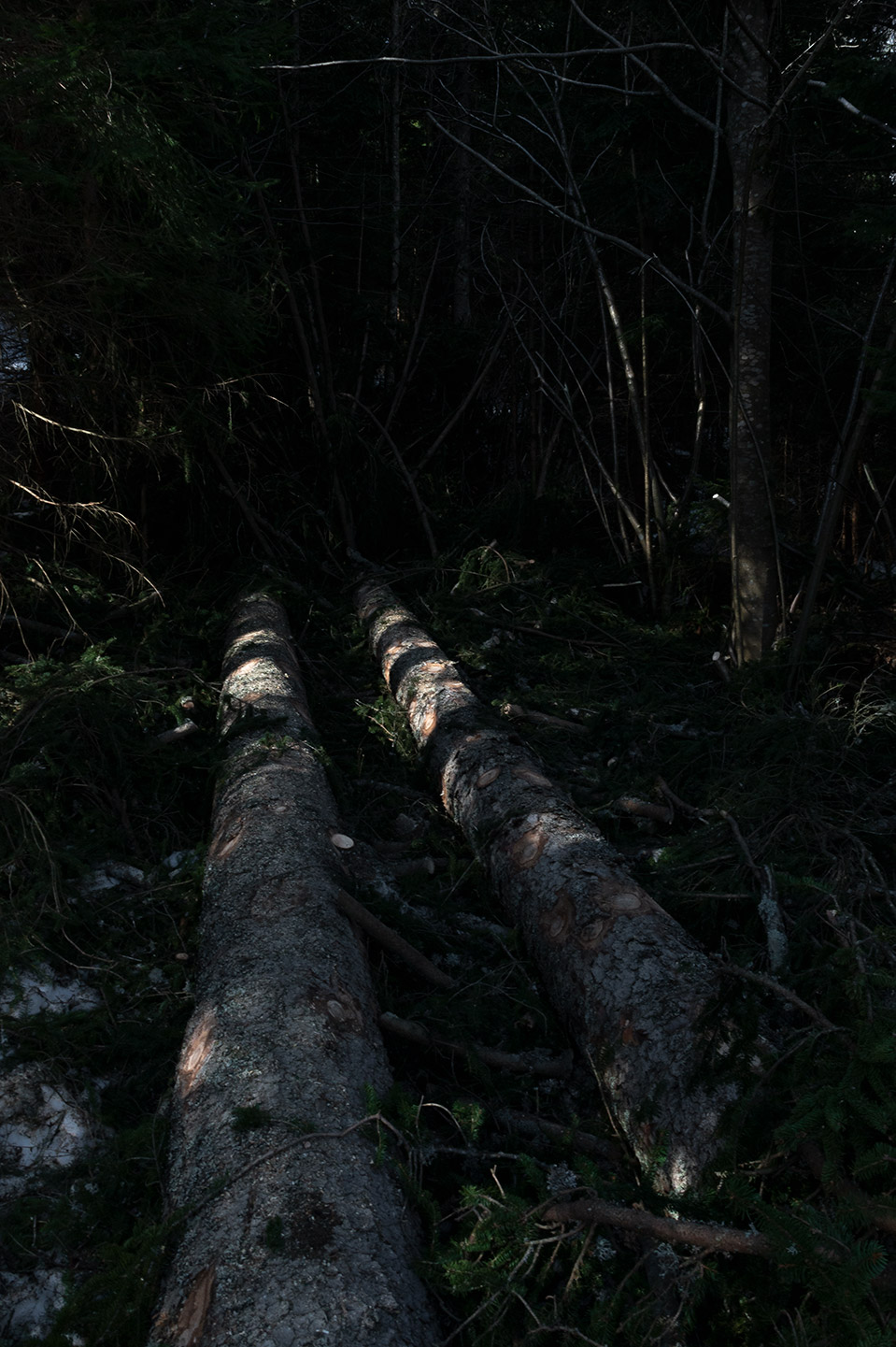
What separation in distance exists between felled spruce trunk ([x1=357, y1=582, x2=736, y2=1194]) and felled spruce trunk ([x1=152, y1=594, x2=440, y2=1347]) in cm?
61

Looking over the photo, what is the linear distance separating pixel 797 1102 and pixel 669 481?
23.5ft

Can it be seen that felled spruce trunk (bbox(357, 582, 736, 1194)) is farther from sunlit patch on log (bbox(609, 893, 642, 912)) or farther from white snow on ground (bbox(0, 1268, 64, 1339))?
white snow on ground (bbox(0, 1268, 64, 1339))

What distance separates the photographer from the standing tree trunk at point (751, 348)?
4633mm

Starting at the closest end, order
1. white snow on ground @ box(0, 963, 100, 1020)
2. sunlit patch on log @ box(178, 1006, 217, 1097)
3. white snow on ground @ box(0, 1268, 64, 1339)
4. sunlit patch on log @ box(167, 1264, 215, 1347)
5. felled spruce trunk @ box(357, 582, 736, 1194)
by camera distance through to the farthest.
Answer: sunlit patch on log @ box(167, 1264, 215, 1347)
white snow on ground @ box(0, 1268, 64, 1339)
felled spruce trunk @ box(357, 582, 736, 1194)
sunlit patch on log @ box(178, 1006, 217, 1097)
white snow on ground @ box(0, 963, 100, 1020)

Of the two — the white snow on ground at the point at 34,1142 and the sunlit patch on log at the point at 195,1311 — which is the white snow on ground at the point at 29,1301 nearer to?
the white snow on ground at the point at 34,1142

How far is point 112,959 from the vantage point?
9.28 ft

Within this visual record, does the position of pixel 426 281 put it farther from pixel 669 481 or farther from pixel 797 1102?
pixel 797 1102

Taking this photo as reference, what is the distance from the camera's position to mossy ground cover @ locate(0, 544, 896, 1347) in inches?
60.7

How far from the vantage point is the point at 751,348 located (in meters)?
4.82

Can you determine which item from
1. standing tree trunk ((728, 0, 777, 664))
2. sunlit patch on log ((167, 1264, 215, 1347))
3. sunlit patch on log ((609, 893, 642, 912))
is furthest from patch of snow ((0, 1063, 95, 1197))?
standing tree trunk ((728, 0, 777, 664))

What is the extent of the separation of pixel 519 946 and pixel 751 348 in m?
3.66

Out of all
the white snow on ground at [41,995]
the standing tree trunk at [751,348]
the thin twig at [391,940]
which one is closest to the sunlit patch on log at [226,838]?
the thin twig at [391,940]

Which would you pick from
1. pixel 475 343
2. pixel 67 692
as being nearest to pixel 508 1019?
pixel 67 692

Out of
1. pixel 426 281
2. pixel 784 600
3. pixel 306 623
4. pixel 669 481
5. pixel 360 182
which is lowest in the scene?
pixel 306 623
